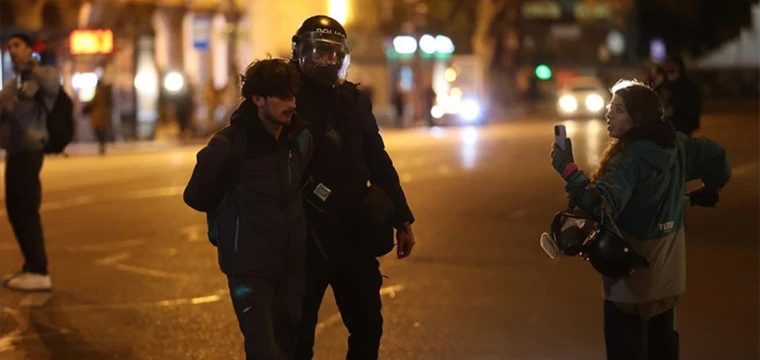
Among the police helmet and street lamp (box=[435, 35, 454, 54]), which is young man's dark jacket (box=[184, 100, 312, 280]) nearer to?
the police helmet

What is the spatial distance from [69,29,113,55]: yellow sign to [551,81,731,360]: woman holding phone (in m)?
26.3

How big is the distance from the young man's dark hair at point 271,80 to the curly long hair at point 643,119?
133 centimetres

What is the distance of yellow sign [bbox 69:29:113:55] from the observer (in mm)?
29797

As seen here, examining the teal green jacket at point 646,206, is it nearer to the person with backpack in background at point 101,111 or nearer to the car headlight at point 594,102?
the person with backpack in background at point 101,111

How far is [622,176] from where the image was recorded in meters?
4.79

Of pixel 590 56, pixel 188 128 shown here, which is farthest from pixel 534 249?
pixel 590 56

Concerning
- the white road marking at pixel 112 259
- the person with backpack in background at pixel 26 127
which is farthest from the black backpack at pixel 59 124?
the white road marking at pixel 112 259

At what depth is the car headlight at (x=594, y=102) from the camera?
42909 mm

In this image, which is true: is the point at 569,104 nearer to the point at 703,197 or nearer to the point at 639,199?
the point at 703,197

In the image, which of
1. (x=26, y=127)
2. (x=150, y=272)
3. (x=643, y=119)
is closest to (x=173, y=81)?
(x=150, y=272)

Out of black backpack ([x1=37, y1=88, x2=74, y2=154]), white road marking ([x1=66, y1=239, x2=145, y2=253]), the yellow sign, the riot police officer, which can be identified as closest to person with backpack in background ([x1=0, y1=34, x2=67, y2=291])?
black backpack ([x1=37, y1=88, x2=74, y2=154])

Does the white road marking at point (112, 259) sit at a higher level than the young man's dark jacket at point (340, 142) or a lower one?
lower

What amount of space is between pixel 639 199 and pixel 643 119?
0.34m

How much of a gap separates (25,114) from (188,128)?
2460cm
